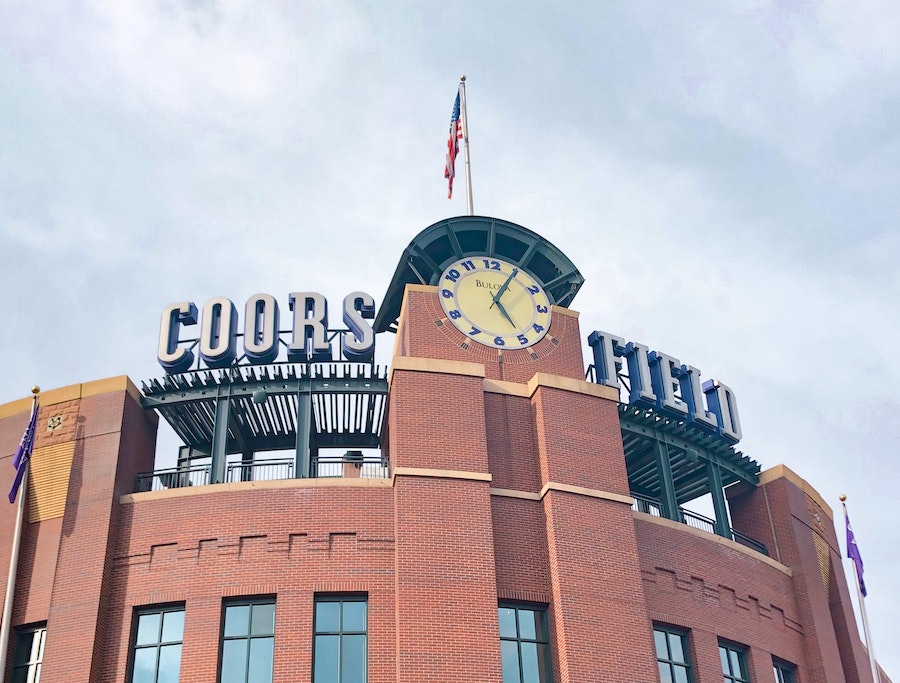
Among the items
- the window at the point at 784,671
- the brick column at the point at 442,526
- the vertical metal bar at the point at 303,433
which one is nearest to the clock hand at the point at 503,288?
the brick column at the point at 442,526

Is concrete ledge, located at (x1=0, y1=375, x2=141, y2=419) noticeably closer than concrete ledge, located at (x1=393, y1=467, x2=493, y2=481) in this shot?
No

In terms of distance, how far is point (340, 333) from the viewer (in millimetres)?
37781

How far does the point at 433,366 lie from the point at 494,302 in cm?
481

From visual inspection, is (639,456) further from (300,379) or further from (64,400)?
(64,400)

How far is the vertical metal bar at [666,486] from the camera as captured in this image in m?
37.9

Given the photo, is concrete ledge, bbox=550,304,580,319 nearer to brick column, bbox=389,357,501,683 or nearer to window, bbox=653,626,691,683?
brick column, bbox=389,357,501,683

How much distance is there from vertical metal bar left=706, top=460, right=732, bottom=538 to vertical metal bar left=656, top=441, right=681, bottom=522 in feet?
6.40

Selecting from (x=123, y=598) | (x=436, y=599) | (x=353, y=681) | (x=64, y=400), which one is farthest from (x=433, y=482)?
(x=64, y=400)

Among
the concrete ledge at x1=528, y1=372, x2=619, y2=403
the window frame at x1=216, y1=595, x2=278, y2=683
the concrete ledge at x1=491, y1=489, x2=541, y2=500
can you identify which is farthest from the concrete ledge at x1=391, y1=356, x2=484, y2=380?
the window frame at x1=216, y1=595, x2=278, y2=683

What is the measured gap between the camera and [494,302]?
3800cm

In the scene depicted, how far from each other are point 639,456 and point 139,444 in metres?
17.6

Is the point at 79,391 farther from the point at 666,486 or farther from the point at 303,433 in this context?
the point at 666,486

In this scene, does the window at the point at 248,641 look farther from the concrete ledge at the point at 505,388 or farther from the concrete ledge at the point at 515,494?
the concrete ledge at the point at 505,388

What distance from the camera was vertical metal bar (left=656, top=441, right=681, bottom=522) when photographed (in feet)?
124
